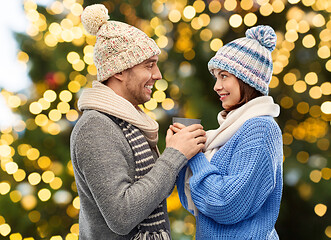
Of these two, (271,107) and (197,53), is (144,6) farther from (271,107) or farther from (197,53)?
(271,107)

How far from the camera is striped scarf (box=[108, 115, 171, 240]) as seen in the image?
1.24 m

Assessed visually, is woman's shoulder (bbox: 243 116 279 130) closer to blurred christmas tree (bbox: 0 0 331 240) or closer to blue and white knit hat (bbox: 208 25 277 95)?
blue and white knit hat (bbox: 208 25 277 95)

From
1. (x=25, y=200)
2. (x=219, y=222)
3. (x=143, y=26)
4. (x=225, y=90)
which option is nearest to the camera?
(x=219, y=222)

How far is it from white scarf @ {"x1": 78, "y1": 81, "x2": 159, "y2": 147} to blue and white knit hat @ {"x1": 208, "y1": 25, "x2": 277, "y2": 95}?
1.11 feet

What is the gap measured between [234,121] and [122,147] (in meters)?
0.41

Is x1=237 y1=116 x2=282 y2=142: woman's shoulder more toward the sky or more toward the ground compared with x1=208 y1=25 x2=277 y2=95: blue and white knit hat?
more toward the ground

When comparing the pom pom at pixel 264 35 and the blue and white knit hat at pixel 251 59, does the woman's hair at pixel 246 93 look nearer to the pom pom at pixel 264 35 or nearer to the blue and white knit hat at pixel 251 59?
the blue and white knit hat at pixel 251 59

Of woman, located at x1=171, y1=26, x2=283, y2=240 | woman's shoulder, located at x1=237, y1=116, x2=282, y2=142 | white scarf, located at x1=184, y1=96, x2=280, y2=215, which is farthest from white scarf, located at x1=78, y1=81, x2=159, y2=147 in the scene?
woman's shoulder, located at x1=237, y1=116, x2=282, y2=142

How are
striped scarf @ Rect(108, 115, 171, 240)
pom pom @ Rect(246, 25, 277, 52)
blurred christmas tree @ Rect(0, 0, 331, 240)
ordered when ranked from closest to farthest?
striped scarf @ Rect(108, 115, 171, 240) < pom pom @ Rect(246, 25, 277, 52) < blurred christmas tree @ Rect(0, 0, 331, 240)

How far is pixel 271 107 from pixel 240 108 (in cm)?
11

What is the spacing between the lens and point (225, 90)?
1.34 meters

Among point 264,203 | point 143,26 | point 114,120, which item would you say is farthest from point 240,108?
point 143,26

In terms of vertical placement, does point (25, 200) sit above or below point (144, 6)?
below

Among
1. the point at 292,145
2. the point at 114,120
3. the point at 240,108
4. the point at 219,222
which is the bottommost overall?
the point at 292,145
